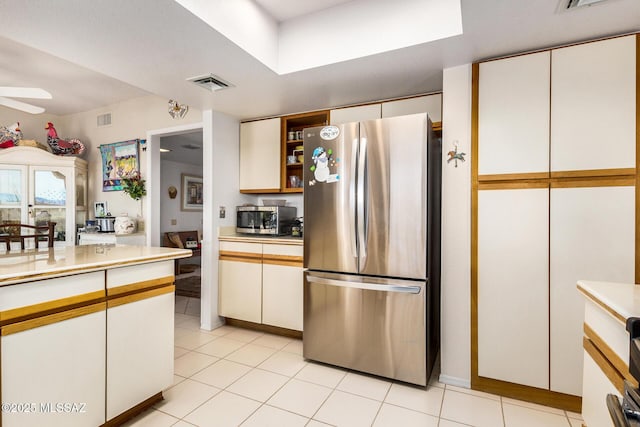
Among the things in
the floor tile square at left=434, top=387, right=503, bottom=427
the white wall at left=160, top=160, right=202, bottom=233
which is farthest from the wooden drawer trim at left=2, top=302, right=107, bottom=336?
the white wall at left=160, top=160, right=202, bottom=233

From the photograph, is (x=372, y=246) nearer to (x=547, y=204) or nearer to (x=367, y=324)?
(x=367, y=324)

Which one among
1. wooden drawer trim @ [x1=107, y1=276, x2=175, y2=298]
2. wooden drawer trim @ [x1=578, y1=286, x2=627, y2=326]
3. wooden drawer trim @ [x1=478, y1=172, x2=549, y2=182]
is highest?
wooden drawer trim @ [x1=478, y1=172, x2=549, y2=182]

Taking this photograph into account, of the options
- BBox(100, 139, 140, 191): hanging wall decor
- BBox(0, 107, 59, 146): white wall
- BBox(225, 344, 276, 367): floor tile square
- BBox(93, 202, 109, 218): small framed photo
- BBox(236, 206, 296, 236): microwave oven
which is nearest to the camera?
BBox(225, 344, 276, 367): floor tile square

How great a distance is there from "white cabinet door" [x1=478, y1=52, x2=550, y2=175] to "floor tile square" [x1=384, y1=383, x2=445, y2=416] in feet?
5.16

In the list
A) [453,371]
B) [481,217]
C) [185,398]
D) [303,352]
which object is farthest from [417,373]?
[185,398]

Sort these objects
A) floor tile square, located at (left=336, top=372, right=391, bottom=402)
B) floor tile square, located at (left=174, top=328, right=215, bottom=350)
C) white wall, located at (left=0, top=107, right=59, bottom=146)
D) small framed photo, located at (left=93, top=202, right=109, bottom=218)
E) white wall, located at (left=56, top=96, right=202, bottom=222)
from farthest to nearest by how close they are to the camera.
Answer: small framed photo, located at (left=93, top=202, right=109, bottom=218) → white wall, located at (left=0, top=107, right=59, bottom=146) → white wall, located at (left=56, top=96, right=202, bottom=222) → floor tile square, located at (left=174, top=328, right=215, bottom=350) → floor tile square, located at (left=336, top=372, right=391, bottom=402)

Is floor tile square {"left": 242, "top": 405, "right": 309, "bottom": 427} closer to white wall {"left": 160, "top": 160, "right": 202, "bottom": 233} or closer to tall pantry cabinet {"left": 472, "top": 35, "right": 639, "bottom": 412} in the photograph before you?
tall pantry cabinet {"left": 472, "top": 35, "right": 639, "bottom": 412}

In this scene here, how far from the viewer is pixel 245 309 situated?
10.5 feet

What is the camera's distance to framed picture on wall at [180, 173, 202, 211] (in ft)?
23.4

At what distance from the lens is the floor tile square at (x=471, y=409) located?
1.85m

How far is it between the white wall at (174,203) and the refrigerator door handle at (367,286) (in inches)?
201

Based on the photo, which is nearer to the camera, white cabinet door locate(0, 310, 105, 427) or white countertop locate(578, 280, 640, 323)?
white countertop locate(578, 280, 640, 323)

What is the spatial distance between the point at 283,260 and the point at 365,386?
1.31 metres

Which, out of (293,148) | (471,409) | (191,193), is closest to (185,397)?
(471,409)
